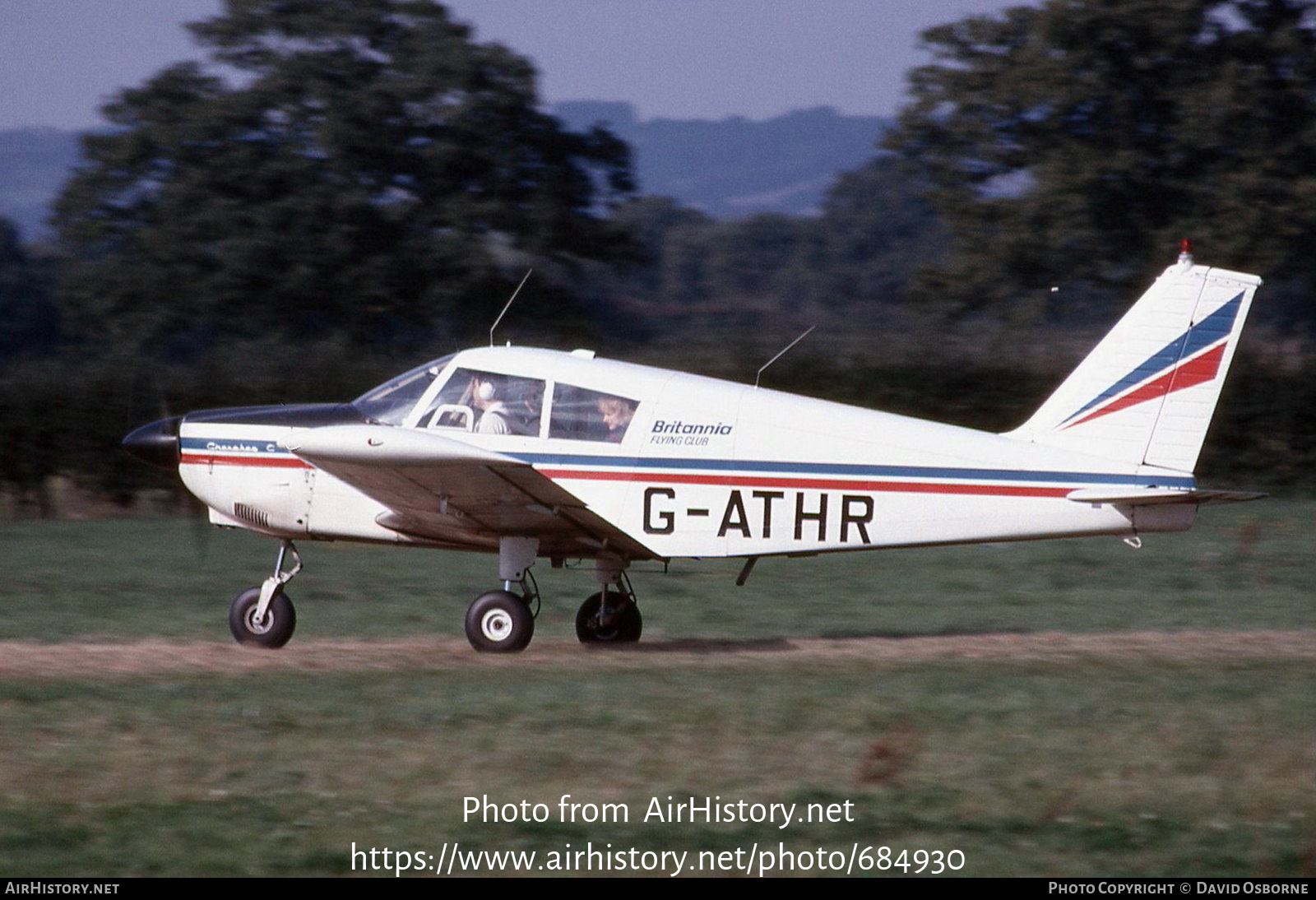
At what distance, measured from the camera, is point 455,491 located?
10172 mm

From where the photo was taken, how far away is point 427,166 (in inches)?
1364

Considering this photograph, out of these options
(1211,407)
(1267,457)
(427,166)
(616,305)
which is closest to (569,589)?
(1211,407)

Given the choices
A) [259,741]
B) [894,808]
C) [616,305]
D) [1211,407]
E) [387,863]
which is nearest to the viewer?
[387,863]

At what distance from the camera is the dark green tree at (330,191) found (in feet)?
108

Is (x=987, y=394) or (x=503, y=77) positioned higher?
(x=503, y=77)

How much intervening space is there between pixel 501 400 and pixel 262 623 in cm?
238

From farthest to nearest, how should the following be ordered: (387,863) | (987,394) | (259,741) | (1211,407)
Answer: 1. (987,394)
2. (1211,407)
3. (259,741)
4. (387,863)

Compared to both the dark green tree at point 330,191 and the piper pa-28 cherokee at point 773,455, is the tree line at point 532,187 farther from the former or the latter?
the piper pa-28 cherokee at point 773,455

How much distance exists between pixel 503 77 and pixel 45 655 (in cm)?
2657

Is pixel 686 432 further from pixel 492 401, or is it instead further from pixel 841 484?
pixel 492 401

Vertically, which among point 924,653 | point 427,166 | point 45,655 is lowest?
point 45,655

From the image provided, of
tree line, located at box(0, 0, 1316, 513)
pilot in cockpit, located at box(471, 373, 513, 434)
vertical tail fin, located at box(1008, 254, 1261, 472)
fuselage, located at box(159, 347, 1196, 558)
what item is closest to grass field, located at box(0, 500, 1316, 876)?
fuselage, located at box(159, 347, 1196, 558)

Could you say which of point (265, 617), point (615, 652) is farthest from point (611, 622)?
point (265, 617)

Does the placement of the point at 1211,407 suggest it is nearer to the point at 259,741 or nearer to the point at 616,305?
the point at 259,741
